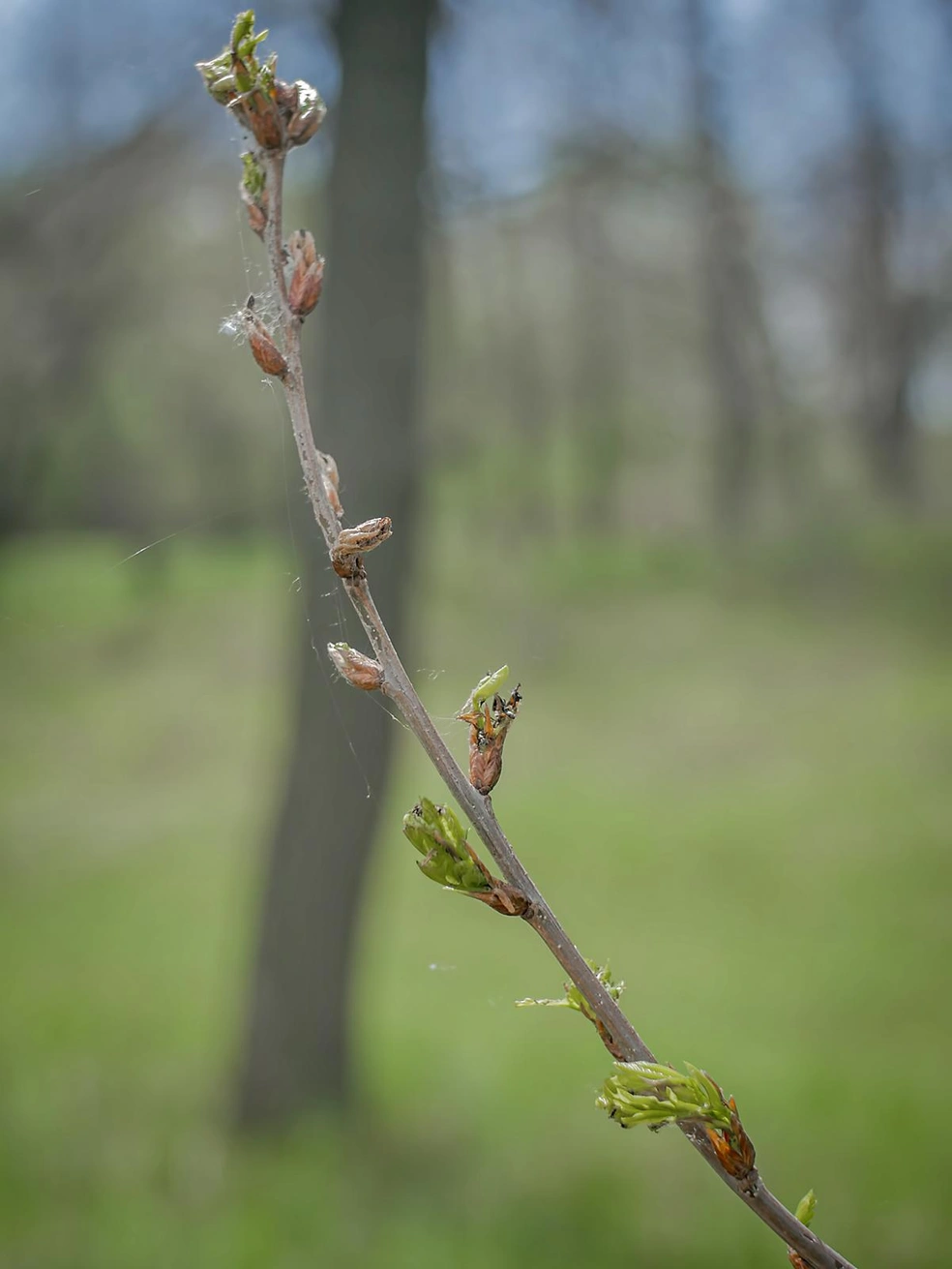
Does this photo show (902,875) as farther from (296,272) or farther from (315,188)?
(296,272)

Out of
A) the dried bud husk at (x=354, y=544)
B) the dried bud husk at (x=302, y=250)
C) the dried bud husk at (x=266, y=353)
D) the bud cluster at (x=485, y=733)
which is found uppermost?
the dried bud husk at (x=302, y=250)

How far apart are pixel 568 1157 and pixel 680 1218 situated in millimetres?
375

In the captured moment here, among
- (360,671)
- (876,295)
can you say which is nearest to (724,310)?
(876,295)

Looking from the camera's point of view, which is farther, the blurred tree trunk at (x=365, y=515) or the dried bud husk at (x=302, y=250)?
the blurred tree trunk at (x=365, y=515)

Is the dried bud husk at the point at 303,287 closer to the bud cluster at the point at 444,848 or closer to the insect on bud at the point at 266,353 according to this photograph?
the insect on bud at the point at 266,353

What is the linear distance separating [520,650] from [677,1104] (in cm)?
528

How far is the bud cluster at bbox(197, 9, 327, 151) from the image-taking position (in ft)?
1.78

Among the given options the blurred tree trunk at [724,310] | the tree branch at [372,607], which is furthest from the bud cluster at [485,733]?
the blurred tree trunk at [724,310]

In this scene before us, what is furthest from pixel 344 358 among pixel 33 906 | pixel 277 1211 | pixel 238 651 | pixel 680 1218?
pixel 238 651

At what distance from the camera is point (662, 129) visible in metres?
4.77

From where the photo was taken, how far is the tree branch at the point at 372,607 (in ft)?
1.63

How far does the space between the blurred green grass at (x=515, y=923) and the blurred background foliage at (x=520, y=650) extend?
0.02 meters

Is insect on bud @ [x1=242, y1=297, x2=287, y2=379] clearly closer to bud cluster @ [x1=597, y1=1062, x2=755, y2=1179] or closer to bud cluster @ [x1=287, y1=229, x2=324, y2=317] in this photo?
bud cluster @ [x1=287, y1=229, x2=324, y2=317]

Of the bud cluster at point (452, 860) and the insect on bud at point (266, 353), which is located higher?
the insect on bud at point (266, 353)
